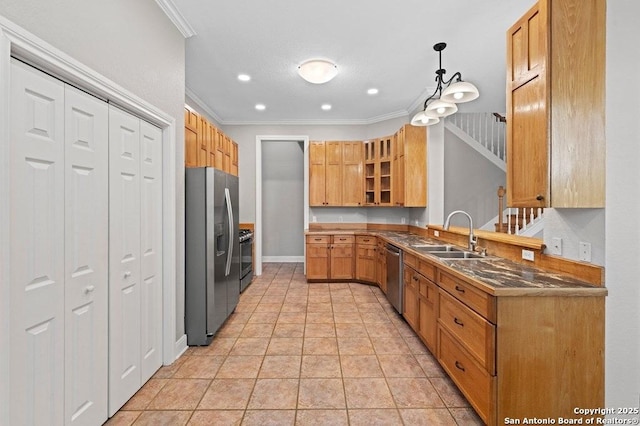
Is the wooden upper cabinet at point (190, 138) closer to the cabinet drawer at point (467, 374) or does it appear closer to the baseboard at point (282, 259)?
the cabinet drawer at point (467, 374)

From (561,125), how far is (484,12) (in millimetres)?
1515

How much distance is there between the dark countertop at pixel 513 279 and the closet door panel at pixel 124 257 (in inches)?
89.2

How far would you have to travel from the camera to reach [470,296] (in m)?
1.92

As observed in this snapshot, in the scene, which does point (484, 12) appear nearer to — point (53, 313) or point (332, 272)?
point (53, 313)

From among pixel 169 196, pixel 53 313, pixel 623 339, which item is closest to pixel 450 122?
pixel 623 339

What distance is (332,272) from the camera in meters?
5.24

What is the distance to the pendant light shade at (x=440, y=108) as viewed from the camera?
2.85 metres

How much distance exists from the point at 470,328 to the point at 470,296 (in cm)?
20

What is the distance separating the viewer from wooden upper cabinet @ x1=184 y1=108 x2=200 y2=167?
3.15m

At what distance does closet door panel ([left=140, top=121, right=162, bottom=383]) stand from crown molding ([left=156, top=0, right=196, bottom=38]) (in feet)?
3.30

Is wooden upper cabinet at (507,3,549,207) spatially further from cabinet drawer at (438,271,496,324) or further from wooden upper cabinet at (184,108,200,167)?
wooden upper cabinet at (184,108,200,167)

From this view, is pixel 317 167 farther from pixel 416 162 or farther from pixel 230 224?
pixel 230 224

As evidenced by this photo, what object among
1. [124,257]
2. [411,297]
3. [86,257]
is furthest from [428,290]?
[86,257]

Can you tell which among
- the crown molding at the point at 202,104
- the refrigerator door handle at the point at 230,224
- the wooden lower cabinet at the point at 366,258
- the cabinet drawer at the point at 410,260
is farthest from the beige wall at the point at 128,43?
the wooden lower cabinet at the point at 366,258
